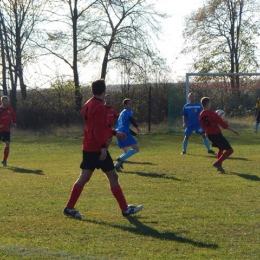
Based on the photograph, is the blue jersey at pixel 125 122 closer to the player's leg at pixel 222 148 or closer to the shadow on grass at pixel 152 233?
the player's leg at pixel 222 148

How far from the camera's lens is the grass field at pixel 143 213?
6.84m

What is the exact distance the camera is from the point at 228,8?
43.1 m

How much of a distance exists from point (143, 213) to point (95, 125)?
1.50 meters

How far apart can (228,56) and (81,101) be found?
13945 millimetres

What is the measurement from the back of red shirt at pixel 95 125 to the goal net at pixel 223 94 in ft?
66.9

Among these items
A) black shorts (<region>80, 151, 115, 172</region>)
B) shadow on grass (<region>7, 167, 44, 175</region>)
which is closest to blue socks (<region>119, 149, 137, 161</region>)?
shadow on grass (<region>7, 167, 44, 175</region>)

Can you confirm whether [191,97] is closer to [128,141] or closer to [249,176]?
[128,141]

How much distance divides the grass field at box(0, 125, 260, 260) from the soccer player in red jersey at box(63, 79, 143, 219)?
0.64 feet

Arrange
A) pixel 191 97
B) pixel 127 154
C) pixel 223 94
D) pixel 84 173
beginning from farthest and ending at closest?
1. pixel 223 94
2. pixel 191 97
3. pixel 127 154
4. pixel 84 173

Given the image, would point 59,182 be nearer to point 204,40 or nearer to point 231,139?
point 231,139

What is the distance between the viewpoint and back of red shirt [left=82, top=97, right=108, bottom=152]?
831 cm

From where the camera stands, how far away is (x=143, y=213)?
29.4ft

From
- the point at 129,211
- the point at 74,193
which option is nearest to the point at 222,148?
the point at 129,211

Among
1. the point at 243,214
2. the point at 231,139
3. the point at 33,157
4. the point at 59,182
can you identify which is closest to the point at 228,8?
the point at 231,139
